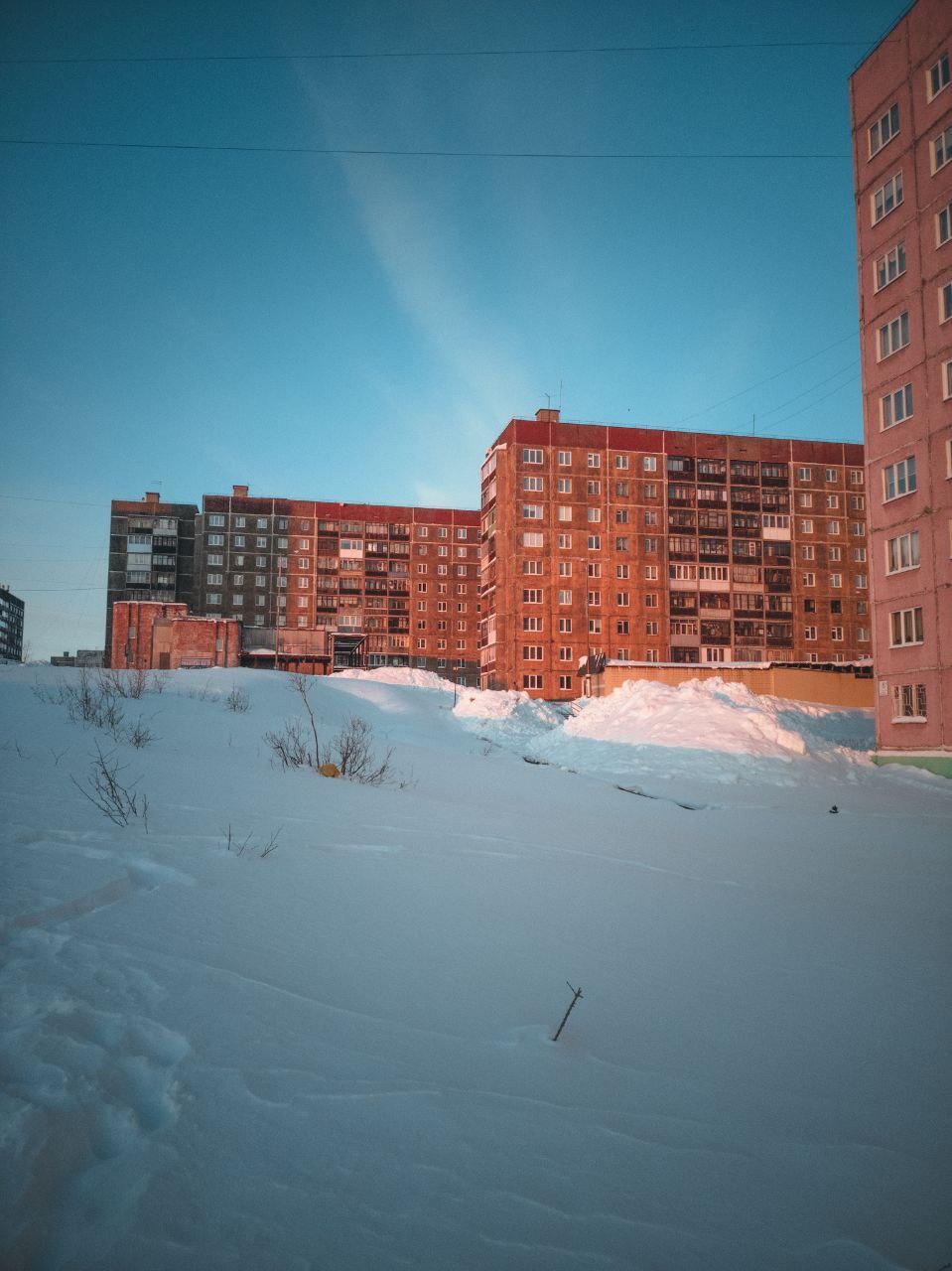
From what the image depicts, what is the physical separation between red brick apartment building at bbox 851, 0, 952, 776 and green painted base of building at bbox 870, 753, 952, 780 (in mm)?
40

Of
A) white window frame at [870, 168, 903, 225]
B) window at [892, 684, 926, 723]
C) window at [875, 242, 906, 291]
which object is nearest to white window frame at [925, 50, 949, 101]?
white window frame at [870, 168, 903, 225]

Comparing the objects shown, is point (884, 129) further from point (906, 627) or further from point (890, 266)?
point (906, 627)

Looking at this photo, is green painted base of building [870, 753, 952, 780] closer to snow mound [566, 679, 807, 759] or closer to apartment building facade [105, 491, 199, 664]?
snow mound [566, 679, 807, 759]

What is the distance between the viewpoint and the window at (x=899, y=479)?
70.9 feet

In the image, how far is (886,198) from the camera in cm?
2292

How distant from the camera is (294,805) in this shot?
26.2ft

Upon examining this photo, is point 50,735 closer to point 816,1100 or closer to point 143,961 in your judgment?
point 143,961

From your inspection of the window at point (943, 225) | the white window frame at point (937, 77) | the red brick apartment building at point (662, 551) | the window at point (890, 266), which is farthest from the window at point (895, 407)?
the red brick apartment building at point (662, 551)

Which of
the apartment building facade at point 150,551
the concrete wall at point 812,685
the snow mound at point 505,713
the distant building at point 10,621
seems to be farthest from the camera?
the distant building at point 10,621

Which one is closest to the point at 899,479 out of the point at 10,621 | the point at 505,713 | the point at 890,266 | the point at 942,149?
the point at 890,266

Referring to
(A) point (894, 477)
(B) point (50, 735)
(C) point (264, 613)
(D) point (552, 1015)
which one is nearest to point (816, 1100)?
(D) point (552, 1015)

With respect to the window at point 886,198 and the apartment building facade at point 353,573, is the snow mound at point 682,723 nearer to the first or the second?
the window at point 886,198

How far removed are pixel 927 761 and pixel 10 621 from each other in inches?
6202

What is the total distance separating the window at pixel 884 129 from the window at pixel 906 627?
1413 cm
